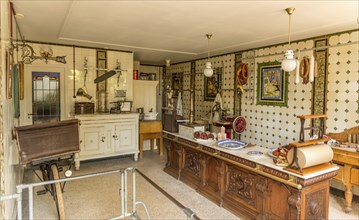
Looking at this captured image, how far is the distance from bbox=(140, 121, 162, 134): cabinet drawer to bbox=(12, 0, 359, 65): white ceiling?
1.85 m

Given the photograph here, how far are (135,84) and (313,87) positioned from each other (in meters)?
4.03

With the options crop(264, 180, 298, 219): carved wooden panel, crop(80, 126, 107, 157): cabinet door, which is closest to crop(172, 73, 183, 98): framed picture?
crop(80, 126, 107, 157): cabinet door

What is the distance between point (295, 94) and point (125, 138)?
355 cm

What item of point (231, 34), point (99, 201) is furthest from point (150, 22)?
point (99, 201)

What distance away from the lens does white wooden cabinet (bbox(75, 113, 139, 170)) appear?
4840 mm

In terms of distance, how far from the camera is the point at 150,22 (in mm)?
3396

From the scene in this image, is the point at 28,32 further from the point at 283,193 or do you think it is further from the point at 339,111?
the point at 339,111

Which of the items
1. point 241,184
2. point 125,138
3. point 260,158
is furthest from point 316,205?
point 125,138

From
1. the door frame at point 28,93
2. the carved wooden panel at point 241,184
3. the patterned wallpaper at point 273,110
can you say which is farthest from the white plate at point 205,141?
the door frame at point 28,93

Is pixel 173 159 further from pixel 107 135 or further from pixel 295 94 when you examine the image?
pixel 295 94

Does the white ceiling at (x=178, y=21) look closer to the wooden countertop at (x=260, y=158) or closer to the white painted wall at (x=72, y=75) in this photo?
the white painted wall at (x=72, y=75)

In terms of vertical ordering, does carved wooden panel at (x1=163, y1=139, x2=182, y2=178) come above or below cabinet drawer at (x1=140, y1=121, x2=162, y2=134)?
below

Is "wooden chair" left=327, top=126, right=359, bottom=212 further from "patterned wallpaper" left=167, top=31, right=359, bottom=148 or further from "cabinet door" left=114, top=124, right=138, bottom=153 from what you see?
"cabinet door" left=114, top=124, right=138, bottom=153

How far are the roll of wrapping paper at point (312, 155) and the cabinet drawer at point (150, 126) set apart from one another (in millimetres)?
3827
